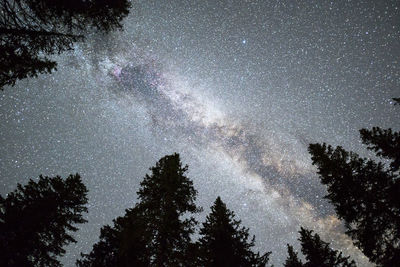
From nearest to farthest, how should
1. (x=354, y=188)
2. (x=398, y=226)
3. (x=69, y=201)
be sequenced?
(x=398, y=226), (x=354, y=188), (x=69, y=201)

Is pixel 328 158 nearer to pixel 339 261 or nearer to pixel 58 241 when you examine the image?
pixel 339 261

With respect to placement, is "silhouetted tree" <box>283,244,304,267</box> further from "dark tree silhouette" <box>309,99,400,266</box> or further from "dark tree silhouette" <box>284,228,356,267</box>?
"dark tree silhouette" <box>309,99,400,266</box>

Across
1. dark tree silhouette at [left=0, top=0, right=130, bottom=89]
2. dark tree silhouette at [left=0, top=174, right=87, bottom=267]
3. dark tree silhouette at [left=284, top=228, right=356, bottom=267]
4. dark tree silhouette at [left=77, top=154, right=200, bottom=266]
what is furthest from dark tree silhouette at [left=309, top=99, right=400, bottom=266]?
dark tree silhouette at [left=0, top=174, right=87, bottom=267]

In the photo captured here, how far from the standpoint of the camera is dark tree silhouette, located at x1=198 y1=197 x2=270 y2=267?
29.7ft

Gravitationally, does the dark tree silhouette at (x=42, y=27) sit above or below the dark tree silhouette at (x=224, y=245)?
above

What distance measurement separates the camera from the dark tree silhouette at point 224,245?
905 centimetres

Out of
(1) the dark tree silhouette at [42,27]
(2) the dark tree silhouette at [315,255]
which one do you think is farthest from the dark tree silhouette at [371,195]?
(1) the dark tree silhouette at [42,27]

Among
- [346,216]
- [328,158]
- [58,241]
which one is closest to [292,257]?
[346,216]

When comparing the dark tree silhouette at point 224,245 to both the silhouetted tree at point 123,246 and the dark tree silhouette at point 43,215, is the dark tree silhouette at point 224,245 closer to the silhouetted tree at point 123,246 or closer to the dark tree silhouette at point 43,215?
the silhouetted tree at point 123,246

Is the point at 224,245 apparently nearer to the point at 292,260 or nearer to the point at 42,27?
the point at 292,260

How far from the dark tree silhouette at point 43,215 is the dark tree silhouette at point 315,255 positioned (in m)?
12.4

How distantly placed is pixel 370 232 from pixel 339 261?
318cm

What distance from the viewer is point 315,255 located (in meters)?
10.8

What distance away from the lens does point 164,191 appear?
35.7 ft
